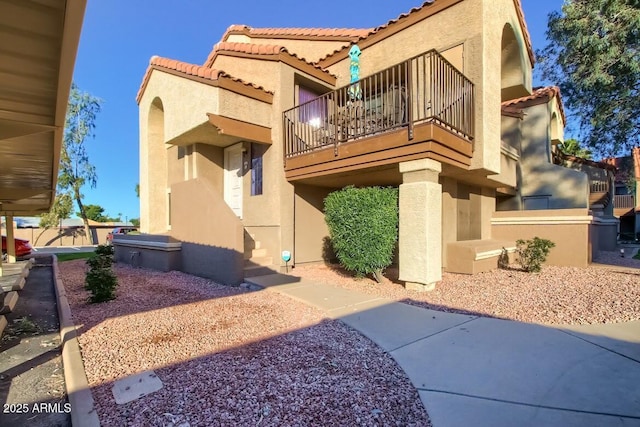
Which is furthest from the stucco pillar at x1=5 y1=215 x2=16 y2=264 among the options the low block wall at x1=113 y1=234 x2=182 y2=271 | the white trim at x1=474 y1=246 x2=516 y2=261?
the white trim at x1=474 y1=246 x2=516 y2=261

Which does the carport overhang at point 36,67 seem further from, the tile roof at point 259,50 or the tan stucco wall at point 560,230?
the tan stucco wall at point 560,230

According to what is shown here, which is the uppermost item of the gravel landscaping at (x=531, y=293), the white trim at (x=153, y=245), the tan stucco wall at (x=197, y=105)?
the tan stucco wall at (x=197, y=105)

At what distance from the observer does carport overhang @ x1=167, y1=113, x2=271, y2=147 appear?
8805 mm

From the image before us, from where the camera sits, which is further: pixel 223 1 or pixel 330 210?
pixel 223 1

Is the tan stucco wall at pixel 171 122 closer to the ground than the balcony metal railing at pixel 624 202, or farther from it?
farther from it

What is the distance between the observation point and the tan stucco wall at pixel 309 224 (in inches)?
397

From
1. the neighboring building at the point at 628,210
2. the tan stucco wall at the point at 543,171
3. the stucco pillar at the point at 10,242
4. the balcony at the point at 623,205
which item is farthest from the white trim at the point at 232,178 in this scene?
the balcony at the point at 623,205

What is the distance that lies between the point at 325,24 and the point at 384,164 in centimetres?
979

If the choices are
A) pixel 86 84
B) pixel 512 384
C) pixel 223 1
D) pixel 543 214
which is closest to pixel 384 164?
pixel 512 384

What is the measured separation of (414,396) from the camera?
9.89ft

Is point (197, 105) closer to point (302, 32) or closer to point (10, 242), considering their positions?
point (302, 32)

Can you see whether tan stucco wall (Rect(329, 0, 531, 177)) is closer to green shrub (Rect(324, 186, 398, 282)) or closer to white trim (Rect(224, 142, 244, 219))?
green shrub (Rect(324, 186, 398, 282))

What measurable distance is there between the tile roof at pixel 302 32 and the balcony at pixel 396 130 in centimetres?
387

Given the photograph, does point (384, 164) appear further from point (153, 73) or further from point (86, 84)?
point (86, 84)
